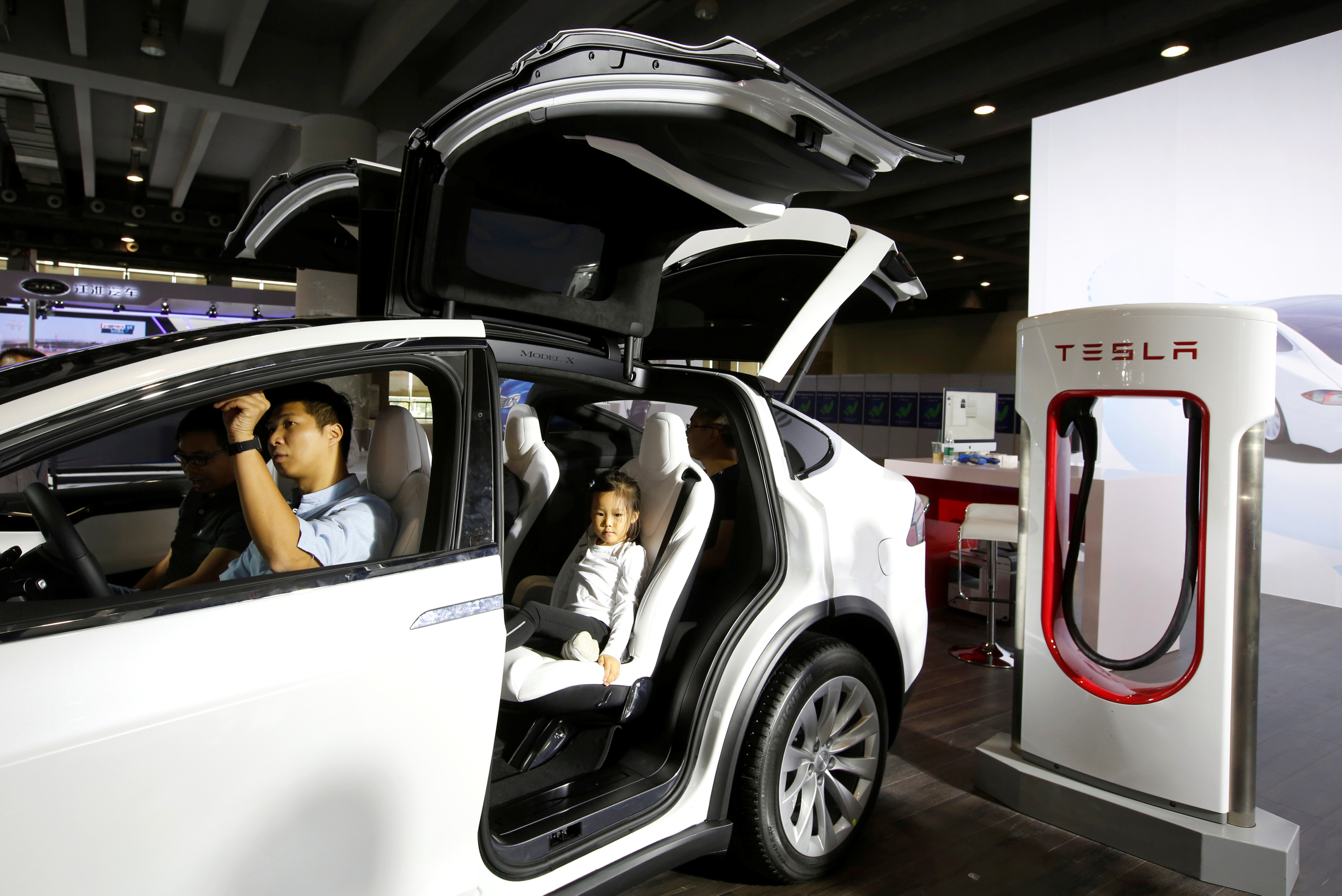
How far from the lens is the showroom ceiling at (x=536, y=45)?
18.7 feet

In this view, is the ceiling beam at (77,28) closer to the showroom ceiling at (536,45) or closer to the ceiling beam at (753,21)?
the showroom ceiling at (536,45)

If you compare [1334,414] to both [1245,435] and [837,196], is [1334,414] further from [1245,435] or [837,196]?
[837,196]

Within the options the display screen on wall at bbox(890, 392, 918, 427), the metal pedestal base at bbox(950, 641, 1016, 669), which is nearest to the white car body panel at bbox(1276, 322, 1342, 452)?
the metal pedestal base at bbox(950, 641, 1016, 669)

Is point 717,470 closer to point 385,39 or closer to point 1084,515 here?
point 1084,515

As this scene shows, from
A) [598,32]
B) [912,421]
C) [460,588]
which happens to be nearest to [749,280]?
[598,32]

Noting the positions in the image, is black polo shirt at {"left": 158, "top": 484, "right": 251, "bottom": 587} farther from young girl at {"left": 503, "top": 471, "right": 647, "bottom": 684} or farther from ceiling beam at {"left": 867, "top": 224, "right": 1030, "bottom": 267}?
ceiling beam at {"left": 867, "top": 224, "right": 1030, "bottom": 267}

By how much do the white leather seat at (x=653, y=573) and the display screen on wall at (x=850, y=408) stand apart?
458 inches

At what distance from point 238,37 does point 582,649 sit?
6728mm

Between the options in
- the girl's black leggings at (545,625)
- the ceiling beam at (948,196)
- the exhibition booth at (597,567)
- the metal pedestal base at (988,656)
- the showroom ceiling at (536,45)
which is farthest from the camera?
the ceiling beam at (948,196)

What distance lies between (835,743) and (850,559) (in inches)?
19.6

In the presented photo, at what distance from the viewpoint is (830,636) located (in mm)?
2203

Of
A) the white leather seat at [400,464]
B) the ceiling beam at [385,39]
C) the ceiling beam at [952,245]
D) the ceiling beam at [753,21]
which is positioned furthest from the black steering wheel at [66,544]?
the ceiling beam at [952,245]

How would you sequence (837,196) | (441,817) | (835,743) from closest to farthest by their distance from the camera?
(441,817)
(835,743)
(837,196)

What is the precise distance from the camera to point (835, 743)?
216 cm
